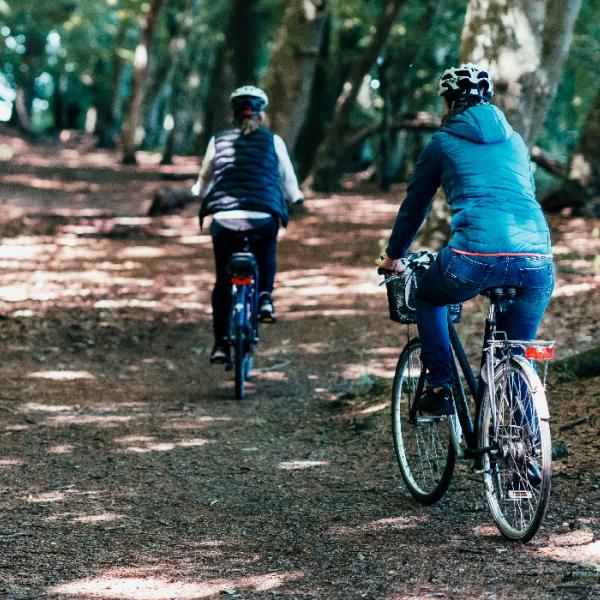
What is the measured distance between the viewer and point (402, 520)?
17.5 ft

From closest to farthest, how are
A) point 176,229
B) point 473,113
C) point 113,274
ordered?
point 473,113
point 113,274
point 176,229

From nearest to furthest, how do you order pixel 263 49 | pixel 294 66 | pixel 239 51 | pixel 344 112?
pixel 294 66, pixel 344 112, pixel 239 51, pixel 263 49

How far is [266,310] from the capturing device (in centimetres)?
882

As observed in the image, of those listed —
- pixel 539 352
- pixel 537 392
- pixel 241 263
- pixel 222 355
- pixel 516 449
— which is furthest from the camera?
pixel 222 355

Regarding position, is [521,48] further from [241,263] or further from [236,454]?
[236,454]

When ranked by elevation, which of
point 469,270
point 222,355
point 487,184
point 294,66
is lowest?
point 222,355

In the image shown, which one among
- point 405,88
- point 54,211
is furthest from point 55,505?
point 405,88

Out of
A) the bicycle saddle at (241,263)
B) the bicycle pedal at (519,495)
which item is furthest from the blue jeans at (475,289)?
the bicycle saddle at (241,263)

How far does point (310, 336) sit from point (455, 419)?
5.83m

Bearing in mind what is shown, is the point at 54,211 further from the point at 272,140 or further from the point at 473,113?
the point at 473,113

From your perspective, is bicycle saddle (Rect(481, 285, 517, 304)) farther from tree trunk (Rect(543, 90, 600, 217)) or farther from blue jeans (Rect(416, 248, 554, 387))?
tree trunk (Rect(543, 90, 600, 217))

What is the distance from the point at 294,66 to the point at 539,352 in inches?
534

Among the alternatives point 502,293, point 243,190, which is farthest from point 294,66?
point 502,293

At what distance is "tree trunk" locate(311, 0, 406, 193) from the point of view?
19.9 metres
